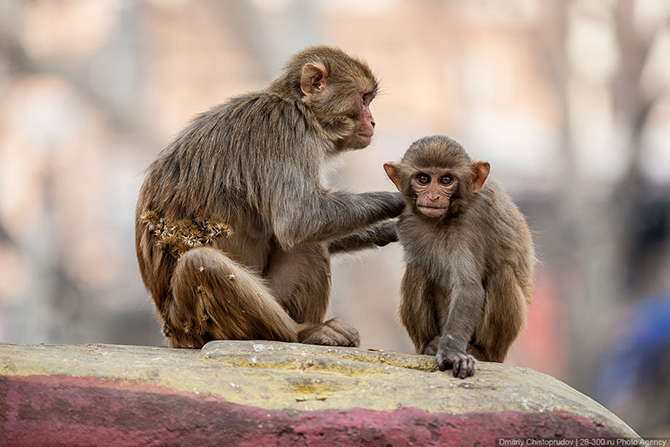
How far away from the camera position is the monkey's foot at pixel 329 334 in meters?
5.89

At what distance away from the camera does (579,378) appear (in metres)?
15.3

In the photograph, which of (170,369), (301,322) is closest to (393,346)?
(301,322)

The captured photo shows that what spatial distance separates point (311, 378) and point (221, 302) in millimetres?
934

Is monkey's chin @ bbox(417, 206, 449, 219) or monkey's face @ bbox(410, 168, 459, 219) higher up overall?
monkey's face @ bbox(410, 168, 459, 219)

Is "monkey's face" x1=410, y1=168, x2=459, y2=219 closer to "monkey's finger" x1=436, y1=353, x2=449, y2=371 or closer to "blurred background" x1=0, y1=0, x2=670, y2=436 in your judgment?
"monkey's finger" x1=436, y1=353, x2=449, y2=371

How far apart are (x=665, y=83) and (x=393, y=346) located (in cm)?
662

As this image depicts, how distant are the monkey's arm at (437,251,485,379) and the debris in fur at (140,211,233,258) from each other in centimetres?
151

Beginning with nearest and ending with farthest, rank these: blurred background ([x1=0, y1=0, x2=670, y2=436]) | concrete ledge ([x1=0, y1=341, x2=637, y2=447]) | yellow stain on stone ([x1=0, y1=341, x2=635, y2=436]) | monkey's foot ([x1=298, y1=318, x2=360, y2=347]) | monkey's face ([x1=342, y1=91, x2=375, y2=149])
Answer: concrete ledge ([x1=0, y1=341, x2=637, y2=447])
yellow stain on stone ([x1=0, y1=341, x2=635, y2=436])
monkey's foot ([x1=298, y1=318, x2=360, y2=347])
monkey's face ([x1=342, y1=91, x2=375, y2=149])
blurred background ([x1=0, y1=0, x2=670, y2=436])

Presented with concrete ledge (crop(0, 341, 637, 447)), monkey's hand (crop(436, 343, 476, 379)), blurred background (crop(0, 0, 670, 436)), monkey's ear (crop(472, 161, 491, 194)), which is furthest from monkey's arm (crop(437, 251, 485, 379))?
blurred background (crop(0, 0, 670, 436))

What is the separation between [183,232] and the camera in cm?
592

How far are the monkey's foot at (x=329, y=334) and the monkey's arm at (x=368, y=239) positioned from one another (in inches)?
32.8

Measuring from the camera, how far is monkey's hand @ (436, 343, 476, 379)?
5.07 m

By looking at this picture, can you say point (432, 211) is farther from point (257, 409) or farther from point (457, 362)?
point (257, 409)

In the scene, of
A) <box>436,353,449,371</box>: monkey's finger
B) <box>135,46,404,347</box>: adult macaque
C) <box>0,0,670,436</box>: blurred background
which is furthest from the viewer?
<box>0,0,670,436</box>: blurred background
